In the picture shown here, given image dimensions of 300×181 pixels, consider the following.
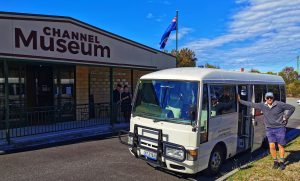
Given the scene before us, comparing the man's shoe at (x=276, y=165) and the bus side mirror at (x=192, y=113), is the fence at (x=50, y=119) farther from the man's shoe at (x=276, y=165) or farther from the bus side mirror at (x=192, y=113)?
the man's shoe at (x=276, y=165)

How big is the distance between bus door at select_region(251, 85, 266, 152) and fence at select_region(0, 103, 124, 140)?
271 inches

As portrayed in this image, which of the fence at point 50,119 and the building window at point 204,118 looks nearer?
the building window at point 204,118

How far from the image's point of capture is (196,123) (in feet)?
19.4

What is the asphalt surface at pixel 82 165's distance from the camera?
6.54 meters

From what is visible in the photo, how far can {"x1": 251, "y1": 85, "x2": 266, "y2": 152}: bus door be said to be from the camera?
8.45 metres

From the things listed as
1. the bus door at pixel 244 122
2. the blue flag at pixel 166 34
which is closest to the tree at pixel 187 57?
the blue flag at pixel 166 34

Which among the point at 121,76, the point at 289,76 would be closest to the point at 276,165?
the point at 121,76

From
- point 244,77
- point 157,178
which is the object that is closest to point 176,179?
point 157,178

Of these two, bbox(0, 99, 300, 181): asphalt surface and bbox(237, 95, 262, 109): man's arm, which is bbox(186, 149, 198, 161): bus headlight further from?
bbox(237, 95, 262, 109): man's arm

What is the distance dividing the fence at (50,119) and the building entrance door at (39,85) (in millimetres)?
420

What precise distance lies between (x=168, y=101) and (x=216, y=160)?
1825 millimetres

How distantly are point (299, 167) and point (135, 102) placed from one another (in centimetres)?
417

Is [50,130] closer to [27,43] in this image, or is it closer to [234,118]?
[27,43]

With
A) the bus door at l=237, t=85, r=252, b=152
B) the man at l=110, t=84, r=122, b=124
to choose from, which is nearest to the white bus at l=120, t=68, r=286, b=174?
the bus door at l=237, t=85, r=252, b=152
